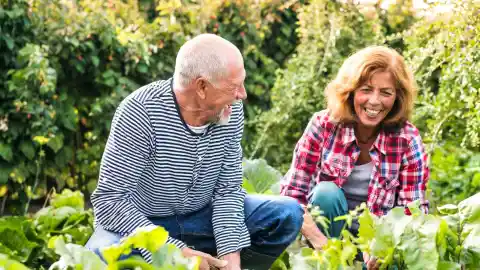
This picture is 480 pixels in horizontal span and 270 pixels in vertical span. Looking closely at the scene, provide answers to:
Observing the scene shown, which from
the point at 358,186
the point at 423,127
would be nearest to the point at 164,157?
the point at 358,186

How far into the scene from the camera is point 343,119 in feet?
11.4

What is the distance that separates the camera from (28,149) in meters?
4.64

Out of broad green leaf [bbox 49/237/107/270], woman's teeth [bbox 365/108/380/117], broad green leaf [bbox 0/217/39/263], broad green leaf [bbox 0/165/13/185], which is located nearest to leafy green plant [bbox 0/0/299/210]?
broad green leaf [bbox 0/165/13/185]

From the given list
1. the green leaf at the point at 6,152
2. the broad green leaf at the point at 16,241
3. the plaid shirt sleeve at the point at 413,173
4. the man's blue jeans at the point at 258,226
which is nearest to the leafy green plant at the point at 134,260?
the man's blue jeans at the point at 258,226

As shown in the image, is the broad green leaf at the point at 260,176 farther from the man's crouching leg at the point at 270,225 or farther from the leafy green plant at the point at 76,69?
the leafy green plant at the point at 76,69

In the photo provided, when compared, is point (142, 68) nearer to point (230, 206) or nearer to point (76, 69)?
point (76, 69)

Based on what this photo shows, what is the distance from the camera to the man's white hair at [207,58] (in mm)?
2848

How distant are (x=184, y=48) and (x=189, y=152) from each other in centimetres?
39

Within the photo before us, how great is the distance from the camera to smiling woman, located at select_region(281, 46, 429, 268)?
3363mm

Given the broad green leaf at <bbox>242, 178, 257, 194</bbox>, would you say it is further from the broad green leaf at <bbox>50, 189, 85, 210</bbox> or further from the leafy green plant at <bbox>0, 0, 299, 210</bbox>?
the leafy green plant at <bbox>0, 0, 299, 210</bbox>

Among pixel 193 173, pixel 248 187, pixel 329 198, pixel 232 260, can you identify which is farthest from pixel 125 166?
pixel 248 187

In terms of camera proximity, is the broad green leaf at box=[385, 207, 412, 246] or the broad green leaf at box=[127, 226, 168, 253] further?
the broad green leaf at box=[385, 207, 412, 246]

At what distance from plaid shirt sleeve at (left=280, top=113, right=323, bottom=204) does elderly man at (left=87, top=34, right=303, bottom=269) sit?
0.25m

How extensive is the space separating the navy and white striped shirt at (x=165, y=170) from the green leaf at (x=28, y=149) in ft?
5.47
